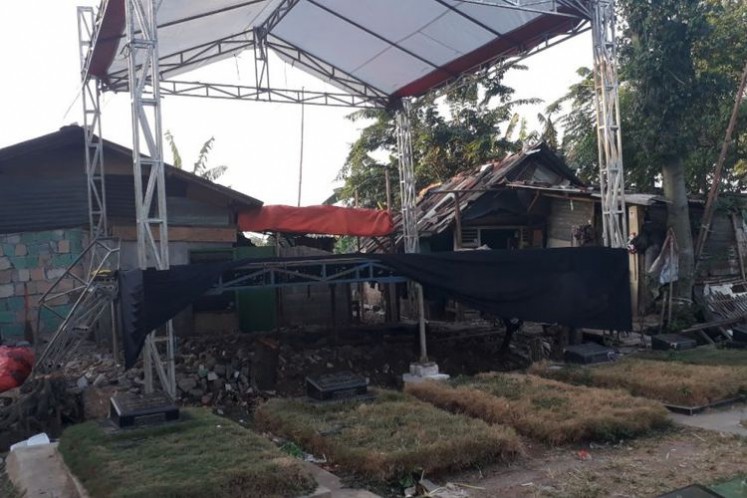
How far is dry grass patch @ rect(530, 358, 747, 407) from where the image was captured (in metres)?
8.67

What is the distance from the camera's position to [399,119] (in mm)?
15719

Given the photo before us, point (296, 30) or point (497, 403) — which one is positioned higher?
point (296, 30)

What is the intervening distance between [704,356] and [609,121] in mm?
4422

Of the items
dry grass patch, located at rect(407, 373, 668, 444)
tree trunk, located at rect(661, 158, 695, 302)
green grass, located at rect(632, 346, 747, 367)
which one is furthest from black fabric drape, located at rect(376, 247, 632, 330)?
tree trunk, located at rect(661, 158, 695, 302)

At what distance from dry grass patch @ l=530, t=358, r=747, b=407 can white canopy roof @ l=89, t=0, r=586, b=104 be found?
5843 mm

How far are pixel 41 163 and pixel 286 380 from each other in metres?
6.70

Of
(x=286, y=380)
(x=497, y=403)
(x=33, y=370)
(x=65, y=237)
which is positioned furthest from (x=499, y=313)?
(x=65, y=237)

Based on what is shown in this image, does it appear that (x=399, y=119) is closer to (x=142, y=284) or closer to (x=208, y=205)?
(x=208, y=205)

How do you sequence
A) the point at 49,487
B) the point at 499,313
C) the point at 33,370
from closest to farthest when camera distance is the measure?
the point at 49,487, the point at 33,370, the point at 499,313

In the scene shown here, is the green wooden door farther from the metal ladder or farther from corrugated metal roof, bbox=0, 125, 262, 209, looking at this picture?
the metal ladder

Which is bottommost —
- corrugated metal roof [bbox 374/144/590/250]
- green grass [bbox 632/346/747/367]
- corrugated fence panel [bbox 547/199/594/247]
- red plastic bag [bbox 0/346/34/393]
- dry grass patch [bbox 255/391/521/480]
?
dry grass patch [bbox 255/391/521/480]

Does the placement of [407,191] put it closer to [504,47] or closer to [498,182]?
[498,182]

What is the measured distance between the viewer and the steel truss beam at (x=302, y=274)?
34.8 feet

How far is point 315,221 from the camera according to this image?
605 inches
